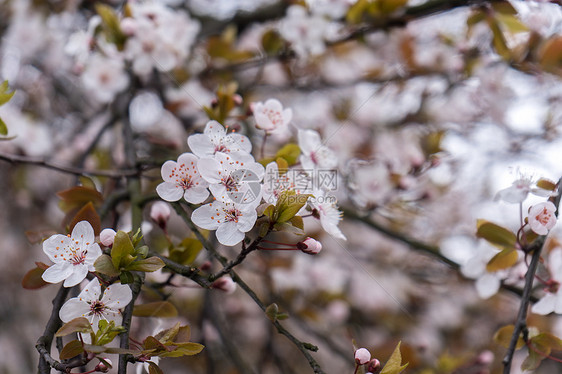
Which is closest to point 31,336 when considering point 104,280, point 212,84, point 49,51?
point 49,51

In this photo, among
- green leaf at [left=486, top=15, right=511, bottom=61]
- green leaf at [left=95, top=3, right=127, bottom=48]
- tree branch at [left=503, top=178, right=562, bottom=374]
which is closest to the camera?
tree branch at [left=503, top=178, right=562, bottom=374]

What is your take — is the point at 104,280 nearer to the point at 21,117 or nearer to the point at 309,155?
the point at 309,155

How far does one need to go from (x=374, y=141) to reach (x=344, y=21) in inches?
39.9

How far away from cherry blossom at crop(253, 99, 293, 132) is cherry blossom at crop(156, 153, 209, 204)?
245 mm

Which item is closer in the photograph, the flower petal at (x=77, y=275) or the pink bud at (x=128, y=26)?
the flower petal at (x=77, y=275)

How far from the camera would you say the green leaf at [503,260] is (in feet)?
3.56

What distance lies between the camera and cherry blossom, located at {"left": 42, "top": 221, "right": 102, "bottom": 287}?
0.79m

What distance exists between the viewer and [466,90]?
97.2 inches

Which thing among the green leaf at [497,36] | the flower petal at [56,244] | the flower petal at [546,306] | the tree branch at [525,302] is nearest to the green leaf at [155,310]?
the flower petal at [56,244]

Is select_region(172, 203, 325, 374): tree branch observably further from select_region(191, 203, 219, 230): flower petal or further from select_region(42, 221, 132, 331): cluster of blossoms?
select_region(42, 221, 132, 331): cluster of blossoms

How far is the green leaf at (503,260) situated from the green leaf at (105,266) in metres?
0.87

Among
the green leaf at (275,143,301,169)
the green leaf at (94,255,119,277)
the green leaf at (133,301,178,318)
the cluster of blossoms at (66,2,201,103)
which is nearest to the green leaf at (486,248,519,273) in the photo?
the green leaf at (275,143,301,169)

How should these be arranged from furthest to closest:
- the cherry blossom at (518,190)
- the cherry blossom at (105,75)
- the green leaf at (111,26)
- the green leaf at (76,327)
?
the cherry blossom at (105,75), the green leaf at (111,26), the cherry blossom at (518,190), the green leaf at (76,327)

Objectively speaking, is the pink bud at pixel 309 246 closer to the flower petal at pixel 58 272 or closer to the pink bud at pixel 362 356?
the pink bud at pixel 362 356
